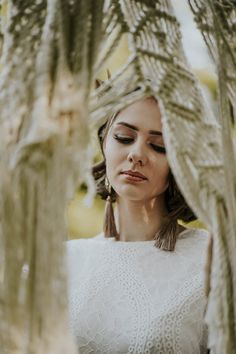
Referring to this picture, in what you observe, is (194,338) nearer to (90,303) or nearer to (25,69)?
(90,303)

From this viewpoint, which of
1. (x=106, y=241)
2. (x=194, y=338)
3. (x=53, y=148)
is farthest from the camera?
(x=106, y=241)

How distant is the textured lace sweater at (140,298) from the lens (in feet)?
5.79

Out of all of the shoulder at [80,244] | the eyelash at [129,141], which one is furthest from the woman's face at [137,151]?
the shoulder at [80,244]

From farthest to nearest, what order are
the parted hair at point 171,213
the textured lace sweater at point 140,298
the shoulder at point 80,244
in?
the shoulder at point 80,244
the parted hair at point 171,213
the textured lace sweater at point 140,298

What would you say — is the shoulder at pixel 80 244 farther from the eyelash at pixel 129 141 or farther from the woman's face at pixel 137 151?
the eyelash at pixel 129 141

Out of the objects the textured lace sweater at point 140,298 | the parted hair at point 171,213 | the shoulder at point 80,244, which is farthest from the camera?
the shoulder at point 80,244

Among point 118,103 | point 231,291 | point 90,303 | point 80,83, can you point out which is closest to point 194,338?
point 90,303

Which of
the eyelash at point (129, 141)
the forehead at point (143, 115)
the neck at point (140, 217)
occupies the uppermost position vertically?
the forehead at point (143, 115)

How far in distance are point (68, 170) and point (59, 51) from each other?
20 centimetres

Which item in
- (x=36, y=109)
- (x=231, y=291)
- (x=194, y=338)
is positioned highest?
(x=36, y=109)

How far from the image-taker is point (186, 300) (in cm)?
181

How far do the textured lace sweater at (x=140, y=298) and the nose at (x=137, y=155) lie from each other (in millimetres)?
296

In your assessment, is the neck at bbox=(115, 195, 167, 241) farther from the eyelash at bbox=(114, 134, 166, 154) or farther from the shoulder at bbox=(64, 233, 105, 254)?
the eyelash at bbox=(114, 134, 166, 154)

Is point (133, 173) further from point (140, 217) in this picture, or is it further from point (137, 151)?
point (140, 217)
